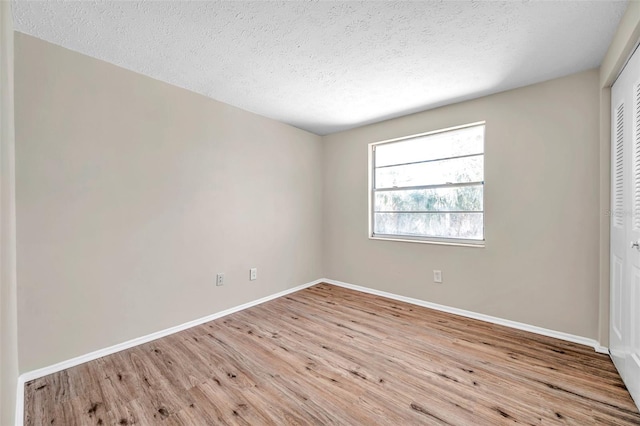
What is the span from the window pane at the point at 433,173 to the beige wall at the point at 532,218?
17 centimetres

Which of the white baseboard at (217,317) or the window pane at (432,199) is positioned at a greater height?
the window pane at (432,199)

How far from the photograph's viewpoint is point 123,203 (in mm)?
2270

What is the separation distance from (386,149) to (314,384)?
9.82ft

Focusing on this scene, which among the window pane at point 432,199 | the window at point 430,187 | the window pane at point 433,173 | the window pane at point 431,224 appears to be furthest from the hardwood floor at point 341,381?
the window pane at point 433,173

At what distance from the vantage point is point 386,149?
3740 mm

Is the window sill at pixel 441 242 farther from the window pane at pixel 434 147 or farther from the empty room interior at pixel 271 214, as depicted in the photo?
the window pane at pixel 434 147

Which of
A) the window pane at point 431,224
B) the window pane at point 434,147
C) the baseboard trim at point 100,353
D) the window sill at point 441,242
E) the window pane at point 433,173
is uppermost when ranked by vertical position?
the window pane at point 434,147

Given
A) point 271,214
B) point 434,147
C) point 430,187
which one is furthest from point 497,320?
point 271,214

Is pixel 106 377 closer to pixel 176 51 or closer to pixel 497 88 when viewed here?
pixel 176 51

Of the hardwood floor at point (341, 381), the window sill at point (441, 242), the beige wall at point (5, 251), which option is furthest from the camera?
the window sill at point (441, 242)

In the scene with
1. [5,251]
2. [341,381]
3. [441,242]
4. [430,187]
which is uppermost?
[430,187]

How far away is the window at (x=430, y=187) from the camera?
2980 millimetres

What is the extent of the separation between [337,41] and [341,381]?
7.92ft

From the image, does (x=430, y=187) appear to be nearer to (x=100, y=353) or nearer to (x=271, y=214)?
(x=271, y=214)
